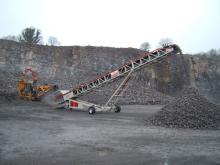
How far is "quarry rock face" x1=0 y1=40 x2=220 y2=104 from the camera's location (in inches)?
1157

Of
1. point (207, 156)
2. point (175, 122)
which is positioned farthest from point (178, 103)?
point (207, 156)

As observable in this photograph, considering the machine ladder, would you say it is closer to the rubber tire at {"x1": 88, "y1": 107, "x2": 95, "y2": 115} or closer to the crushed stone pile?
the rubber tire at {"x1": 88, "y1": 107, "x2": 95, "y2": 115}

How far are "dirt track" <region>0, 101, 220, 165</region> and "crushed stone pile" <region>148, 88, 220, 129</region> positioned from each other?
2.26 feet

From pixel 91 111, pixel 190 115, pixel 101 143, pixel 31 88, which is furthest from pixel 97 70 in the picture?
pixel 101 143

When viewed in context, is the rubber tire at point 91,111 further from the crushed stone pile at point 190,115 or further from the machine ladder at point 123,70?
the crushed stone pile at point 190,115

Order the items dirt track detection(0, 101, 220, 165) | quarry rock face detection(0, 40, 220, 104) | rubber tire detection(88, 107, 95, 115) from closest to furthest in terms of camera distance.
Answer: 1. dirt track detection(0, 101, 220, 165)
2. rubber tire detection(88, 107, 95, 115)
3. quarry rock face detection(0, 40, 220, 104)

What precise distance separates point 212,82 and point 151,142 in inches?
1287

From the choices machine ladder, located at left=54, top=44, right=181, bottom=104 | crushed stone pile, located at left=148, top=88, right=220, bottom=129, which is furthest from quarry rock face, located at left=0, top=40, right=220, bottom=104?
crushed stone pile, located at left=148, top=88, right=220, bottom=129

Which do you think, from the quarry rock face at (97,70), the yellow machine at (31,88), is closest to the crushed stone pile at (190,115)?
the yellow machine at (31,88)

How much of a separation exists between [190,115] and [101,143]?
5352 millimetres

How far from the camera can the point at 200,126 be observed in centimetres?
1328

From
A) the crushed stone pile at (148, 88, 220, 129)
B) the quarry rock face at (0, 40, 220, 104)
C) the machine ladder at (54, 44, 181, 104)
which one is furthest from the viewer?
the quarry rock face at (0, 40, 220, 104)

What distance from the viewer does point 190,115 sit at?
13.7 metres

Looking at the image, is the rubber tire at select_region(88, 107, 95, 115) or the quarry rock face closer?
the rubber tire at select_region(88, 107, 95, 115)
